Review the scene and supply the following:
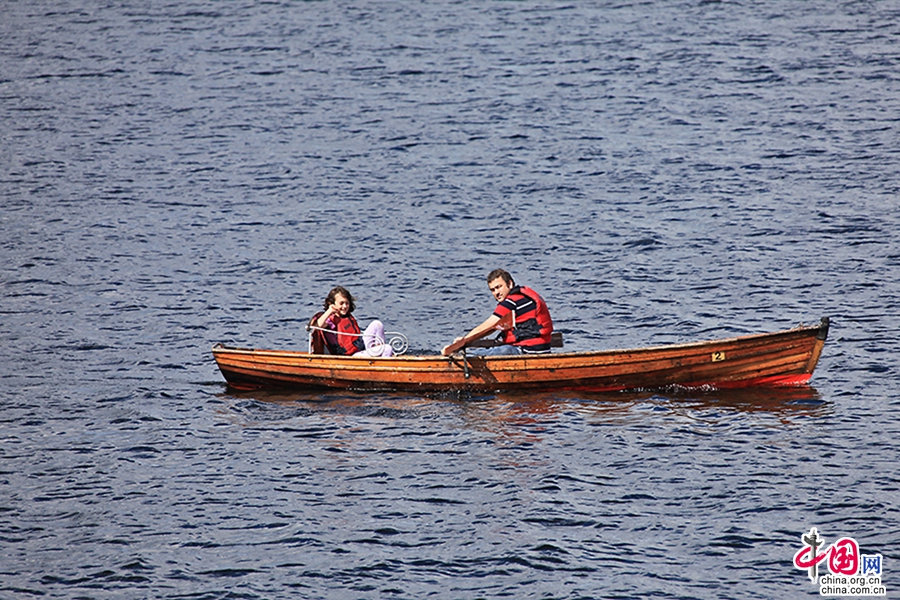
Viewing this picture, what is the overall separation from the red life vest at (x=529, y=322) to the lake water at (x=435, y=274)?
950mm

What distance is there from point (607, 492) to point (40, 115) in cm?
3102

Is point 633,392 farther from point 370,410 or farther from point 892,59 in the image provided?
point 892,59

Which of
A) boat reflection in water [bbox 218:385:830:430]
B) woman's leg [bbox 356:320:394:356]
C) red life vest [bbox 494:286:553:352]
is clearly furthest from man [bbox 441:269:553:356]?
woman's leg [bbox 356:320:394:356]

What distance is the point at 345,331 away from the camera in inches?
765

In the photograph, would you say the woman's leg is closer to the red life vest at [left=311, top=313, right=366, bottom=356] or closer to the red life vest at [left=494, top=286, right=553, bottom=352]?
the red life vest at [left=311, top=313, right=366, bottom=356]

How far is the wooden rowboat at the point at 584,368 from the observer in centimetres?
1788

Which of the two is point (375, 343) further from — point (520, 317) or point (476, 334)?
point (520, 317)

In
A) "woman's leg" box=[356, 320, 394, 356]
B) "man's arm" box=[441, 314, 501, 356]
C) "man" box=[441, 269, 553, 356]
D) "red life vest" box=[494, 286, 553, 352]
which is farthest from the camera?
"woman's leg" box=[356, 320, 394, 356]

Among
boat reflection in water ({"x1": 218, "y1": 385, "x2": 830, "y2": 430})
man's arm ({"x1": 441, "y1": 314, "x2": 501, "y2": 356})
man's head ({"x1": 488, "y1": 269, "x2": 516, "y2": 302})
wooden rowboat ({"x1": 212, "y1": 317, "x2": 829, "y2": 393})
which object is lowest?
boat reflection in water ({"x1": 218, "y1": 385, "x2": 830, "y2": 430})

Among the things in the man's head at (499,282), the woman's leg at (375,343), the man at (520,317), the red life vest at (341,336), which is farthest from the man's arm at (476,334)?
the red life vest at (341,336)

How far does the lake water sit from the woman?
109 centimetres

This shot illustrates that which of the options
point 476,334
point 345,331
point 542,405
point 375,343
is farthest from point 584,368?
point 345,331

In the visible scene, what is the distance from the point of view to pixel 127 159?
35969mm

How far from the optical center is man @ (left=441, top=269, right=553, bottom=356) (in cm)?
1847
